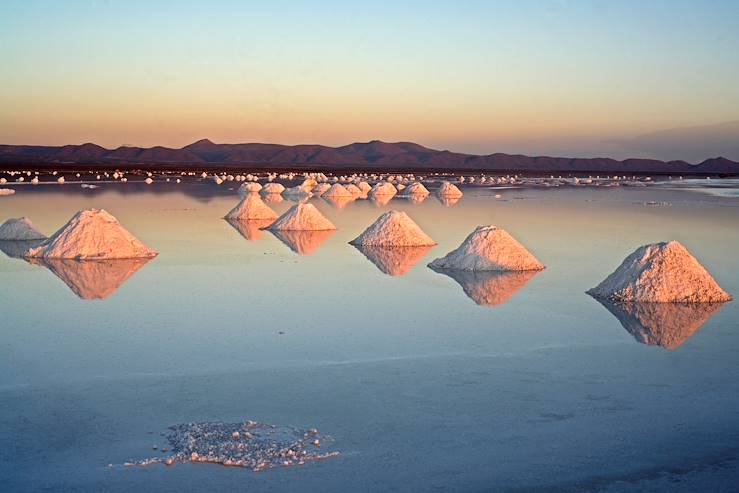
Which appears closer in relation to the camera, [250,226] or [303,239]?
[303,239]

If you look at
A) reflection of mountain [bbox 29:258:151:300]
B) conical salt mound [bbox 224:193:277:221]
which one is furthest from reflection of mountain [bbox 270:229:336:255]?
conical salt mound [bbox 224:193:277:221]

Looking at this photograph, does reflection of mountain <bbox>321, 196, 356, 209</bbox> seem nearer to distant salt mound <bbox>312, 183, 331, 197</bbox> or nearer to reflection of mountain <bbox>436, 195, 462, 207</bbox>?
distant salt mound <bbox>312, 183, 331, 197</bbox>

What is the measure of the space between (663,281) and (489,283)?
2.30 m

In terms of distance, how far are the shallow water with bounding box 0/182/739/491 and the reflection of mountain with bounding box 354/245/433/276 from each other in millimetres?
123

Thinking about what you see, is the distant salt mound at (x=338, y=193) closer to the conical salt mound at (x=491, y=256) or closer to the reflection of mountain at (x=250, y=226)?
the reflection of mountain at (x=250, y=226)

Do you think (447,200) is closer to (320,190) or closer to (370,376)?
(320,190)

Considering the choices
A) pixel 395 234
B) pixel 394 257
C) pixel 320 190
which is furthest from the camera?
pixel 320 190

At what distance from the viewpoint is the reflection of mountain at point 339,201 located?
29.7 metres

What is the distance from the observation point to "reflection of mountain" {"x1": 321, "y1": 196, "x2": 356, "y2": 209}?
97.6 ft

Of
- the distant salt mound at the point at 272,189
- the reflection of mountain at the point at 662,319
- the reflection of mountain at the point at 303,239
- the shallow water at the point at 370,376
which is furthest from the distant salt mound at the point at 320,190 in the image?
the reflection of mountain at the point at 662,319

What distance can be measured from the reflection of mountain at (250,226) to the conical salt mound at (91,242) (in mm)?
3497

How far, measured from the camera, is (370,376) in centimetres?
631

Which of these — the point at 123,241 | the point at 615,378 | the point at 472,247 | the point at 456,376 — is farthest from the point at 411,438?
the point at 123,241

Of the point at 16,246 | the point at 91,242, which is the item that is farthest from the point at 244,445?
the point at 16,246
